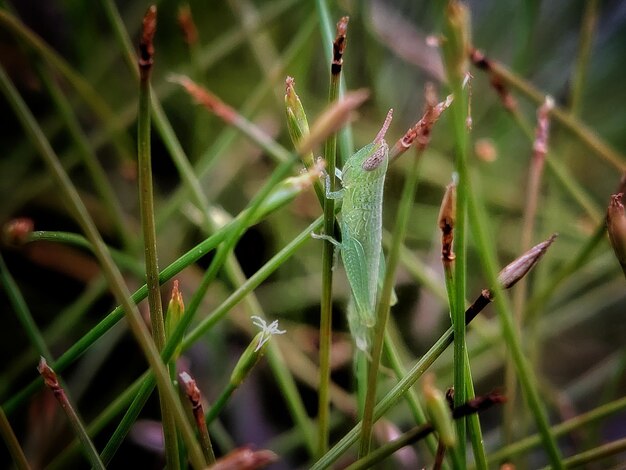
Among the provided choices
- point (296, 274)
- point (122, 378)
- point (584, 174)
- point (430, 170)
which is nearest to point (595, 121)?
point (584, 174)

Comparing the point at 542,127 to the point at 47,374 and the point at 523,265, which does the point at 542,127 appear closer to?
the point at 523,265

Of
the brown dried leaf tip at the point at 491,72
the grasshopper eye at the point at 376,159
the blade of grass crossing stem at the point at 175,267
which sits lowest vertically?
the blade of grass crossing stem at the point at 175,267

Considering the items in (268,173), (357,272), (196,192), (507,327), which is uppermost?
(268,173)

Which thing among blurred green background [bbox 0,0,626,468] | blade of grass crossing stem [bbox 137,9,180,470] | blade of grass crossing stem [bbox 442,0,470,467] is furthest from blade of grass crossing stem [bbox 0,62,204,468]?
blurred green background [bbox 0,0,626,468]


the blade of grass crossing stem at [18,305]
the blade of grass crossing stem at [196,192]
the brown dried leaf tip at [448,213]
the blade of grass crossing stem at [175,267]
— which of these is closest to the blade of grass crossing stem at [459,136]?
the brown dried leaf tip at [448,213]

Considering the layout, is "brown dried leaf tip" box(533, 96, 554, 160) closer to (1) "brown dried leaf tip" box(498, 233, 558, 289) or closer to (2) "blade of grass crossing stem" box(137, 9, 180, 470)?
(1) "brown dried leaf tip" box(498, 233, 558, 289)

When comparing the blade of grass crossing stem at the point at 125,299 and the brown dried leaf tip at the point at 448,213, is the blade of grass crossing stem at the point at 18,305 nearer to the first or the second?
the blade of grass crossing stem at the point at 125,299

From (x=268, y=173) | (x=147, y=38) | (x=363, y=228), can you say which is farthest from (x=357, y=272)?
(x=268, y=173)
